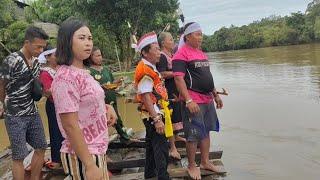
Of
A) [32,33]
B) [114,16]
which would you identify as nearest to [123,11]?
[114,16]

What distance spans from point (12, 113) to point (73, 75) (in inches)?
79.9

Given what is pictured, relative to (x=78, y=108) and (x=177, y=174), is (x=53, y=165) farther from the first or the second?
(x=78, y=108)

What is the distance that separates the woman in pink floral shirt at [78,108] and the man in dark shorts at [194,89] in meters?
2.36

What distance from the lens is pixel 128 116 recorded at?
1095 centimetres

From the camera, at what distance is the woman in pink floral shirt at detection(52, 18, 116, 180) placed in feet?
8.33

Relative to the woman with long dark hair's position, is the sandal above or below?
below

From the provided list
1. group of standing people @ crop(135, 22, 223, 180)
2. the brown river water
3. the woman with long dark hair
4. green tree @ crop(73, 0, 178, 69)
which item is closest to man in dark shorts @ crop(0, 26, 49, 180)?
the woman with long dark hair

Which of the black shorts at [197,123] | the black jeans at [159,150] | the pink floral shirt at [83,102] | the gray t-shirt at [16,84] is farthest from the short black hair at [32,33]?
the pink floral shirt at [83,102]

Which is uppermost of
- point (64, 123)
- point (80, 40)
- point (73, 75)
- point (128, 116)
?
point (80, 40)

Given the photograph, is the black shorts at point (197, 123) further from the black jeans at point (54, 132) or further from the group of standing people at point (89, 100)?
the black jeans at point (54, 132)

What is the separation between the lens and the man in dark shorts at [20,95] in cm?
436

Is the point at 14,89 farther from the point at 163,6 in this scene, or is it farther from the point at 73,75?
the point at 163,6

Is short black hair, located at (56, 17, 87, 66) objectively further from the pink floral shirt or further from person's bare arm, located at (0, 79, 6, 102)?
person's bare arm, located at (0, 79, 6, 102)

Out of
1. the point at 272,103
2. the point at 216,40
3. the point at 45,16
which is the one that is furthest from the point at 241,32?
the point at 272,103
